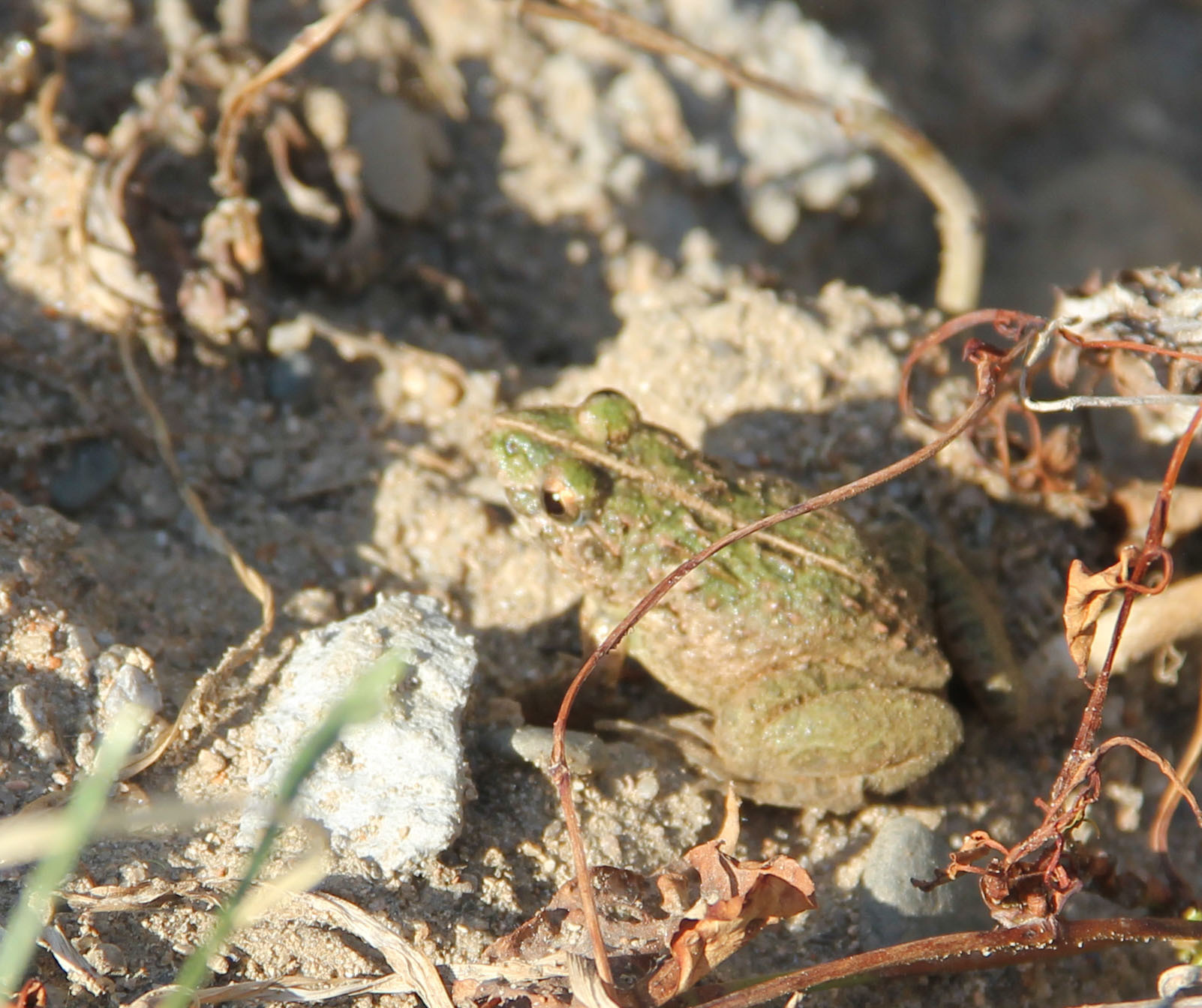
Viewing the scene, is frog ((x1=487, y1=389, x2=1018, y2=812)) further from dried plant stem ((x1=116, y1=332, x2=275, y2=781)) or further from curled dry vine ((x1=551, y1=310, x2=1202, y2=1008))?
dried plant stem ((x1=116, y1=332, x2=275, y2=781))

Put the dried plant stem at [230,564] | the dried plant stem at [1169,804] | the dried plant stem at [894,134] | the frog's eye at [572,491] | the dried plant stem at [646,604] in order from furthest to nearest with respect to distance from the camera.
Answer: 1. the dried plant stem at [894,134]
2. the frog's eye at [572,491]
3. the dried plant stem at [1169,804]
4. the dried plant stem at [230,564]
5. the dried plant stem at [646,604]

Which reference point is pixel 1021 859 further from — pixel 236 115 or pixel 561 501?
pixel 236 115

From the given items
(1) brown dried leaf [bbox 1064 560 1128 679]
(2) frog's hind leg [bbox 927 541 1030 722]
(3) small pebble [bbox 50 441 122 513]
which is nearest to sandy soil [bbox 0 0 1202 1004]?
(3) small pebble [bbox 50 441 122 513]

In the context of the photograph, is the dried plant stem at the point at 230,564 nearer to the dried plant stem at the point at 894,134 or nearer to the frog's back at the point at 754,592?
the frog's back at the point at 754,592

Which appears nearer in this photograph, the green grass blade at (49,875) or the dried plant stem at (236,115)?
the green grass blade at (49,875)

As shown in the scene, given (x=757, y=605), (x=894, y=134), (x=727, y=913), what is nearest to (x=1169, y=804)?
(x=757, y=605)

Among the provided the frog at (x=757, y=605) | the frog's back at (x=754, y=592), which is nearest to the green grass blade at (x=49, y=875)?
the frog at (x=757, y=605)
